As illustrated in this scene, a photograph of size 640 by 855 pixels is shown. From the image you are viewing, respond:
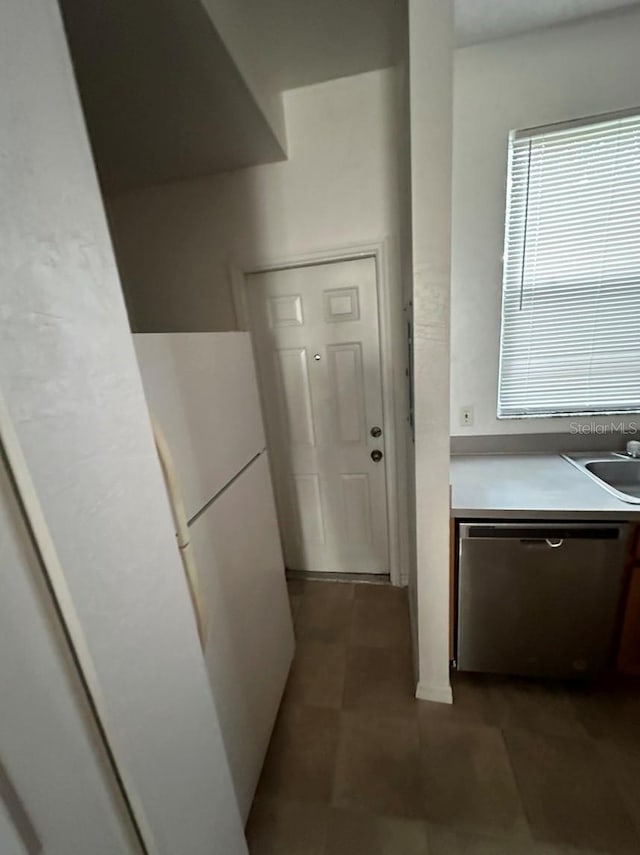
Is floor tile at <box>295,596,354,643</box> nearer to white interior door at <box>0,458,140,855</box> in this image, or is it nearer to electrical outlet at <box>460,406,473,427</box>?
electrical outlet at <box>460,406,473,427</box>

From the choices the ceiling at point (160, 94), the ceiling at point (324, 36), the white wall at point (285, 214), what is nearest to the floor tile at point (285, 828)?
the white wall at point (285, 214)

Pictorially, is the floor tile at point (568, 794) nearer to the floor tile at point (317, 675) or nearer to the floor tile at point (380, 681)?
the floor tile at point (380, 681)

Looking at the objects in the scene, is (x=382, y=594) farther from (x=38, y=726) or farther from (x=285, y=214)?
(x=285, y=214)

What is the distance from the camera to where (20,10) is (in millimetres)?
436

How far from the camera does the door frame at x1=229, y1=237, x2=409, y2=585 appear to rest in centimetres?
180

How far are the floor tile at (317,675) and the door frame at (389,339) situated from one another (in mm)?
668

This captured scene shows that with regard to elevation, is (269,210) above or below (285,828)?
above

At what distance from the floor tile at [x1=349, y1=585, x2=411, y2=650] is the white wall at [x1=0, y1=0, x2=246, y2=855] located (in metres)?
1.31

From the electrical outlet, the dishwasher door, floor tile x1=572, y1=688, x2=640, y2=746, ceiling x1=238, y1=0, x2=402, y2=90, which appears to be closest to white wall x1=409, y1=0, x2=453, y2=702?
the dishwasher door

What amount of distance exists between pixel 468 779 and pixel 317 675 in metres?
0.71

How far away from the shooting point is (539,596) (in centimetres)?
139

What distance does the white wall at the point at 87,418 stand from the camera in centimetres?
42

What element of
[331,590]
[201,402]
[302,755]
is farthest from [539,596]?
[201,402]

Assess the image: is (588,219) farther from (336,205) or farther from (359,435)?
(359,435)
